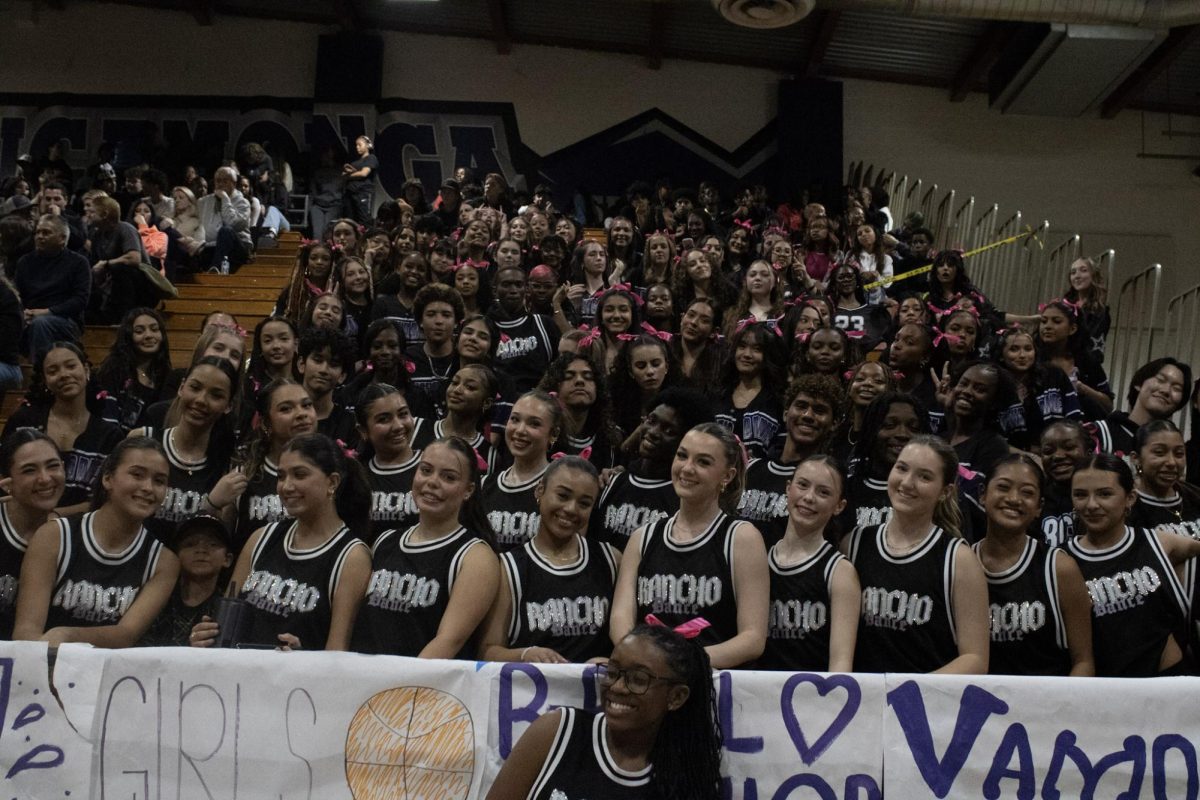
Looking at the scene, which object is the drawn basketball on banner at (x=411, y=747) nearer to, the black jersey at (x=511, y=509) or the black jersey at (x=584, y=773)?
the black jersey at (x=584, y=773)

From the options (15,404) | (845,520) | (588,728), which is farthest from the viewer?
(15,404)

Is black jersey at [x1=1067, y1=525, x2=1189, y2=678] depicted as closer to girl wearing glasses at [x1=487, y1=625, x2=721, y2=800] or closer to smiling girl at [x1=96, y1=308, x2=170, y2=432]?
girl wearing glasses at [x1=487, y1=625, x2=721, y2=800]

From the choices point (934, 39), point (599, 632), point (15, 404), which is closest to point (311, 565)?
point (599, 632)

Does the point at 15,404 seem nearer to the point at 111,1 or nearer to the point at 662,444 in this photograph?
the point at 662,444

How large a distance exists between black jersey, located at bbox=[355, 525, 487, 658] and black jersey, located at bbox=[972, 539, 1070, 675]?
1.74 metres

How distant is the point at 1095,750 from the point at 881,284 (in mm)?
8022

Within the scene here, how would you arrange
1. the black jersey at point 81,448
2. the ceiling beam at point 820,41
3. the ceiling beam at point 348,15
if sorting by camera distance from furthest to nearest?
the ceiling beam at point 348,15 → the ceiling beam at point 820,41 → the black jersey at point 81,448

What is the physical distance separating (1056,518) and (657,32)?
46.4 feet

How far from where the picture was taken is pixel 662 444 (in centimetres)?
511

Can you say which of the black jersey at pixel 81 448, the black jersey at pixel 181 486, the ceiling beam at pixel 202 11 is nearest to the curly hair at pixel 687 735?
the black jersey at pixel 181 486

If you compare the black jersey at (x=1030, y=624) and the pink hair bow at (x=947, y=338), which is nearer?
the black jersey at (x=1030, y=624)

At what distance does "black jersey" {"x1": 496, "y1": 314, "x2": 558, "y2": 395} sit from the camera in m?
7.45

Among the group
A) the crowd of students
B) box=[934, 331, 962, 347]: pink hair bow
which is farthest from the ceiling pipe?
box=[934, 331, 962, 347]: pink hair bow

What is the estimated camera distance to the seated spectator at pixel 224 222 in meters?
12.8
